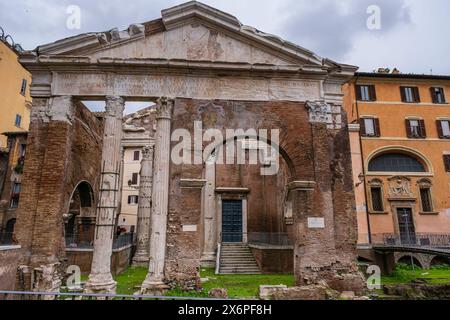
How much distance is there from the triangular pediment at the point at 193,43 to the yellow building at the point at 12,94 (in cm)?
1701

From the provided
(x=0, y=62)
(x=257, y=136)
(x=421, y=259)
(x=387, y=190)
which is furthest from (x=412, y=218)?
(x=0, y=62)

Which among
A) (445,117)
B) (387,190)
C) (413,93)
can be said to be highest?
(413,93)

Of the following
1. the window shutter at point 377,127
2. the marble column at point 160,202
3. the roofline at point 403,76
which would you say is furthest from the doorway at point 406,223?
the marble column at point 160,202

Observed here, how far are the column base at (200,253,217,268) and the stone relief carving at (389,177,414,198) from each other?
1188 cm

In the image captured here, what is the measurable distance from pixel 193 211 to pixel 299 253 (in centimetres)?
332

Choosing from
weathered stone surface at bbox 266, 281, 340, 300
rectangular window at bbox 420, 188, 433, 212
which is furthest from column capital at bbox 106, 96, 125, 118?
rectangular window at bbox 420, 188, 433, 212

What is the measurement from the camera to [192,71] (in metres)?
10.2

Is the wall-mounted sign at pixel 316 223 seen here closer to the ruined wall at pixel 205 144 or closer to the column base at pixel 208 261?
the ruined wall at pixel 205 144

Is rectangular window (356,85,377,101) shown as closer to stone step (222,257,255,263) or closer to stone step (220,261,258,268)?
stone step (222,257,255,263)

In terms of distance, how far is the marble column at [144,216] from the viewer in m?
15.2

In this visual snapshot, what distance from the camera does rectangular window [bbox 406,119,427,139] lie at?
21.0m

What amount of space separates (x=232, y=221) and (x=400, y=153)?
11964mm

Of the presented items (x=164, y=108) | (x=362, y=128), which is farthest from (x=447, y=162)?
(x=164, y=108)

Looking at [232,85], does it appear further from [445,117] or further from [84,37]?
[445,117]
